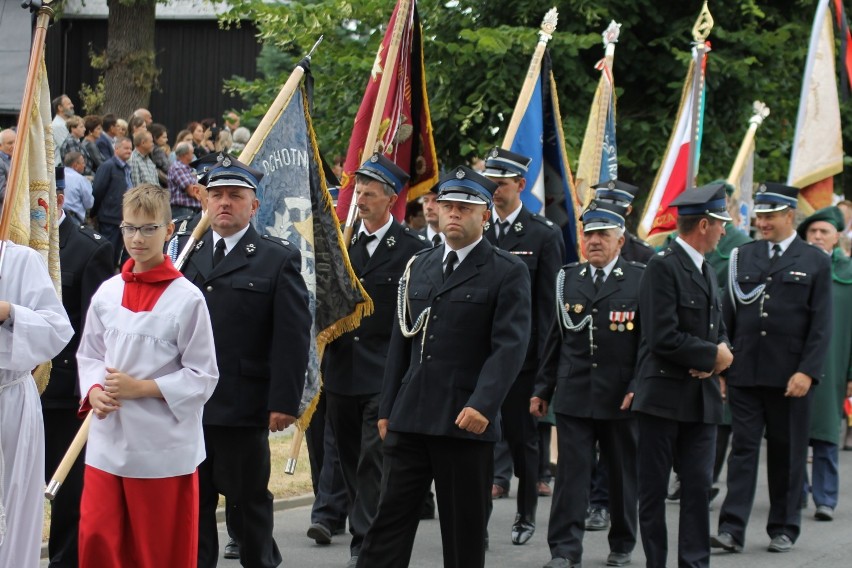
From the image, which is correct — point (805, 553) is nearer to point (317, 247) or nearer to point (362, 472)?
point (362, 472)

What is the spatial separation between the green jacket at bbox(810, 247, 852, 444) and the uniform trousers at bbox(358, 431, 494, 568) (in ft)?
15.3

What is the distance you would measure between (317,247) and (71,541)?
2.26 m

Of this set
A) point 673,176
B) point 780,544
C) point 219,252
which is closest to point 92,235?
point 219,252

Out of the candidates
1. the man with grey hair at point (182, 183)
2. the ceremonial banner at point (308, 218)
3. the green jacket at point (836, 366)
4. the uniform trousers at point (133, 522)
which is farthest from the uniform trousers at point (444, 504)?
the man with grey hair at point (182, 183)

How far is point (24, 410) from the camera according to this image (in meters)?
6.20

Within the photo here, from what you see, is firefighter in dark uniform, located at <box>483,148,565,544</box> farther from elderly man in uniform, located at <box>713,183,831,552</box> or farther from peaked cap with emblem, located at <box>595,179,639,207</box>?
elderly man in uniform, located at <box>713,183,831,552</box>

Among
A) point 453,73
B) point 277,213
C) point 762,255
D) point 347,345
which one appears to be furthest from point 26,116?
point 453,73

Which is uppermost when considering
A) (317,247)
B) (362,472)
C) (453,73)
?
(453,73)

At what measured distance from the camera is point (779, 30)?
16531 mm

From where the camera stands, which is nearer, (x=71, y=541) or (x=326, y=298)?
(x=71, y=541)

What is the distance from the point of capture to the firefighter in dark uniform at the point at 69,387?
7.46m

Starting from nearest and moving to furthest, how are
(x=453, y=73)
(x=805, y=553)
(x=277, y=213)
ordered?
(x=277, y=213)
(x=805, y=553)
(x=453, y=73)

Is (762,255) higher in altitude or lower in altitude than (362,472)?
higher

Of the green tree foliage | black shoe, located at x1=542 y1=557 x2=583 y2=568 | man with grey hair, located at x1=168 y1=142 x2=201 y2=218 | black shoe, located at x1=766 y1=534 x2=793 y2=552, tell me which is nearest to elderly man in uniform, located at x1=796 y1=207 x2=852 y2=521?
black shoe, located at x1=766 y1=534 x2=793 y2=552
